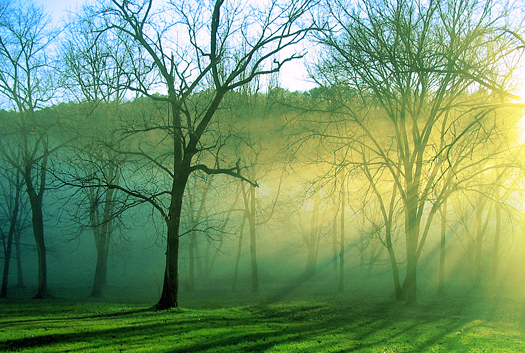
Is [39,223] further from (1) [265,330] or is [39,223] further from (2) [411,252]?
(2) [411,252]

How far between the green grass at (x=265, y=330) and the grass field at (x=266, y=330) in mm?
16

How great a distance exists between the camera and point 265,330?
7984 millimetres

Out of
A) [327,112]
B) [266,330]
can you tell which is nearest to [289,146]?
[327,112]

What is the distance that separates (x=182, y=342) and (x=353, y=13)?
1106 cm

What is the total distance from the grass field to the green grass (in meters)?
0.02

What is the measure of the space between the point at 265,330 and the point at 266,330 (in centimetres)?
2

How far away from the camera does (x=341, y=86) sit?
1421cm

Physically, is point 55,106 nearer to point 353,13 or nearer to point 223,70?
point 223,70

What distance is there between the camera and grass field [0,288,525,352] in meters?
6.30

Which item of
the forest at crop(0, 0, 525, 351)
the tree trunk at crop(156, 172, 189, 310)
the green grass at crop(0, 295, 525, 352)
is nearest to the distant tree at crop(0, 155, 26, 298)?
the forest at crop(0, 0, 525, 351)

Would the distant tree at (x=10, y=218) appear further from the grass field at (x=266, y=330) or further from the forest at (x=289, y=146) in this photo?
the grass field at (x=266, y=330)

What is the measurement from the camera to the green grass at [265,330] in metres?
6.30

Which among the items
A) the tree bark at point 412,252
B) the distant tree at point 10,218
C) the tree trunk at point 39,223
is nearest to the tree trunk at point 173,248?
the tree bark at point 412,252

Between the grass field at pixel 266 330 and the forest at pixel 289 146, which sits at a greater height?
the forest at pixel 289 146
